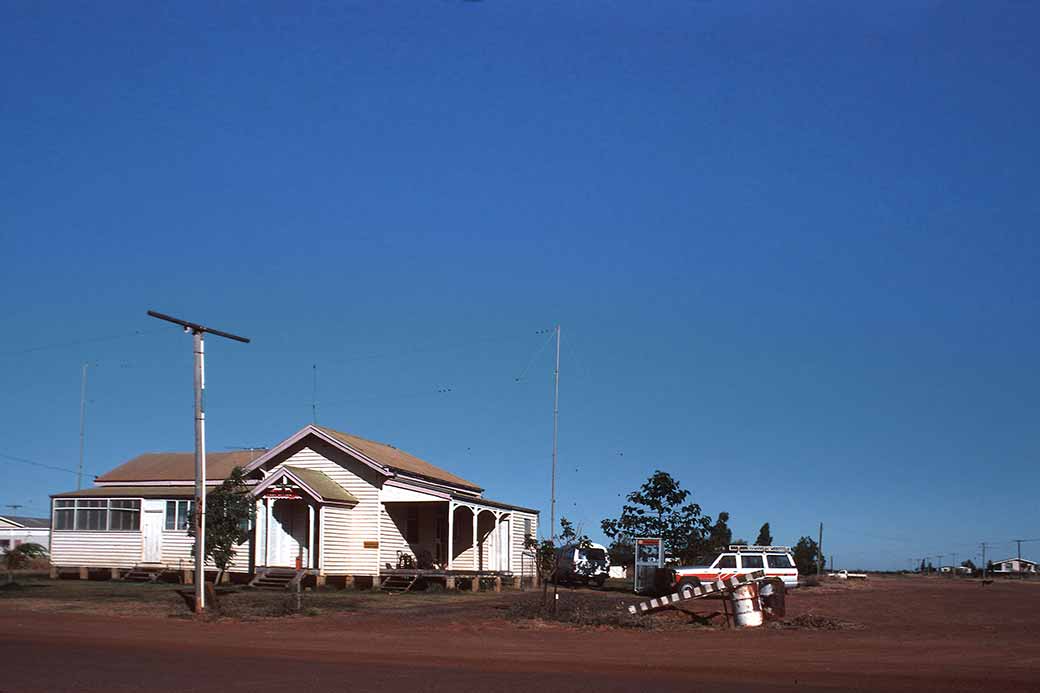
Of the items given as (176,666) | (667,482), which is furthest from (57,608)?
(667,482)

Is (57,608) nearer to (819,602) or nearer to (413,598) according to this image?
(413,598)

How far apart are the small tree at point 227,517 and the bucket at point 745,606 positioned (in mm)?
19592

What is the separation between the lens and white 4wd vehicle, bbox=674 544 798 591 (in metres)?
35.5

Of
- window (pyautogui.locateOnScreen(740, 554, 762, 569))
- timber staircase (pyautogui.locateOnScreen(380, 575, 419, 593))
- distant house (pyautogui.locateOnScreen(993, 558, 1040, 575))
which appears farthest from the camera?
distant house (pyautogui.locateOnScreen(993, 558, 1040, 575))

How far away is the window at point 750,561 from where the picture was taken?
119 feet

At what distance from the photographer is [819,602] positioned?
36281mm

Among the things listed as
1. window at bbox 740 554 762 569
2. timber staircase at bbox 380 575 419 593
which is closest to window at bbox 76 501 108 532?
timber staircase at bbox 380 575 419 593

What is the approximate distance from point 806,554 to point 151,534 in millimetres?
75430

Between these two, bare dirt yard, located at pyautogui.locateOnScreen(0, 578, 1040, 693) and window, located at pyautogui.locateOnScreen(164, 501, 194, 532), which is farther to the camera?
window, located at pyautogui.locateOnScreen(164, 501, 194, 532)

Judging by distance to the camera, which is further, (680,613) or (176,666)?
(680,613)

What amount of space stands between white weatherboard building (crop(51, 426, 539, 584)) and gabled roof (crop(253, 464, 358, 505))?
6cm

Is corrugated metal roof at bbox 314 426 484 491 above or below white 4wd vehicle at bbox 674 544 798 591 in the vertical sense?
above

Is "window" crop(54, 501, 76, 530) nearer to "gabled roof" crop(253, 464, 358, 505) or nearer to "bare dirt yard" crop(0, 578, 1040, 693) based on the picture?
"gabled roof" crop(253, 464, 358, 505)

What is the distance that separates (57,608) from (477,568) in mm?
19772
